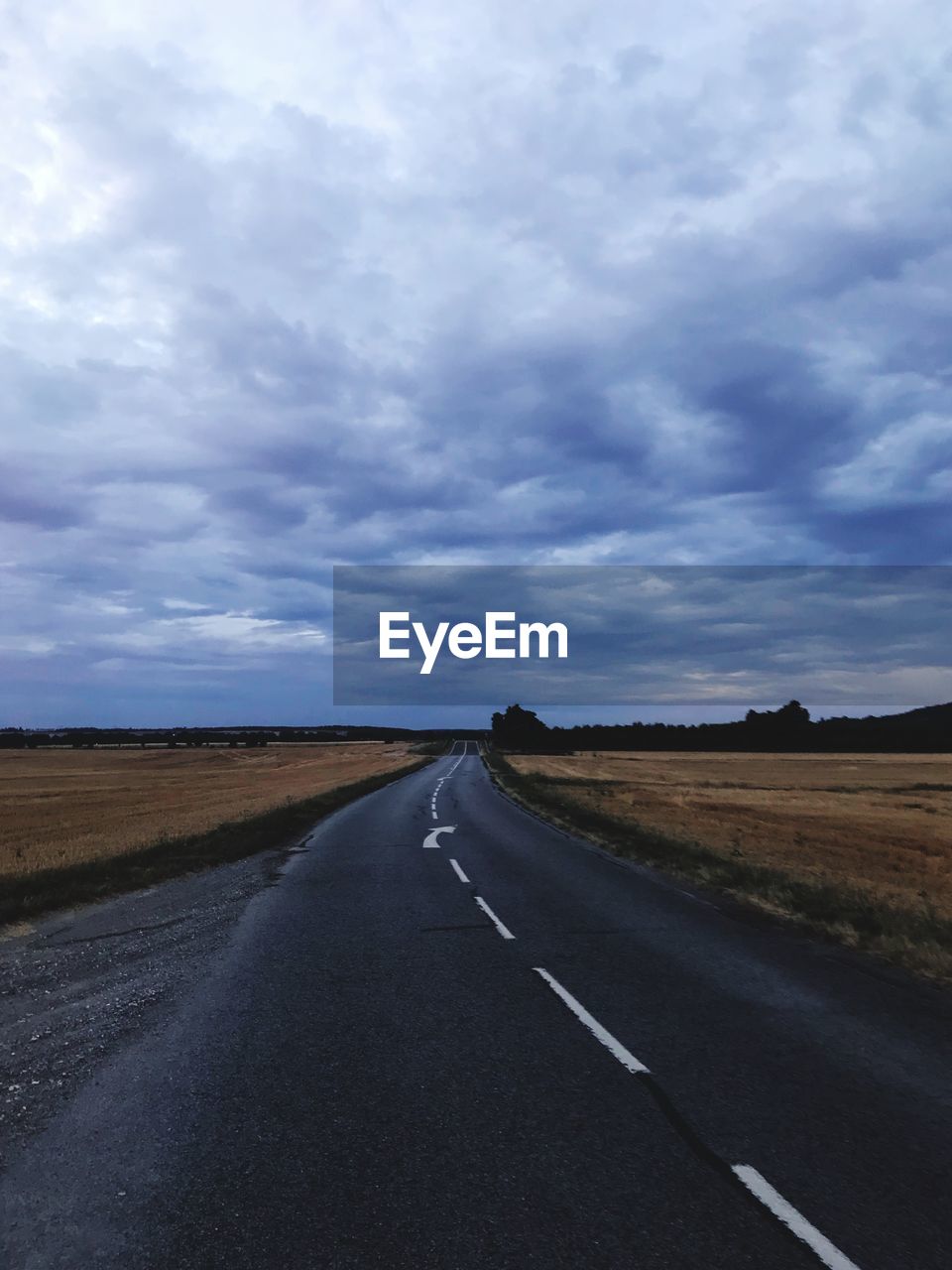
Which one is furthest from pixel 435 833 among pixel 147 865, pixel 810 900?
pixel 810 900

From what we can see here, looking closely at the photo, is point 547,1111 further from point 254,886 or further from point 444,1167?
point 254,886

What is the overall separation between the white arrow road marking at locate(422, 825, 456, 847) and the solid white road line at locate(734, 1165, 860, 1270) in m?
15.7

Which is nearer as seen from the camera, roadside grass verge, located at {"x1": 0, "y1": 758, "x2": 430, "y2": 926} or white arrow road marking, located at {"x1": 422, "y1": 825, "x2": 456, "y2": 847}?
roadside grass verge, located at {"x1": 0, "y1": 758, "x2": 430, "y2": 926}

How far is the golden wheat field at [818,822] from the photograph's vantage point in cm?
1759

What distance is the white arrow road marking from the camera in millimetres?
20288

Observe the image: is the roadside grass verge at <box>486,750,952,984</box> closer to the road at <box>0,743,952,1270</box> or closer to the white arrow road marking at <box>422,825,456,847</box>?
the road at <box>0,743,952,1270</box>

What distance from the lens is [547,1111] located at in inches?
213

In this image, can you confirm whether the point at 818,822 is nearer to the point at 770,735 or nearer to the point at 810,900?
the point at 810,900

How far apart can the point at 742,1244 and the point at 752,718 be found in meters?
172

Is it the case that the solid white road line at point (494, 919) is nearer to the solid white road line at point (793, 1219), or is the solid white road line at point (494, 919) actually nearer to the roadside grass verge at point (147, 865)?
the solid white road line at point (793, 1219)

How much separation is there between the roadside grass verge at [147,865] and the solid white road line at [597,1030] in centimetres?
849

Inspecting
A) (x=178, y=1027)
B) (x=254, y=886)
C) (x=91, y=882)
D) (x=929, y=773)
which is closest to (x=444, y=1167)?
(x=178, y=1027)

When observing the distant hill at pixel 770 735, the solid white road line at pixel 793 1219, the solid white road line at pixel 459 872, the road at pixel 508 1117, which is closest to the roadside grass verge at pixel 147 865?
the road at pixel 508 1117

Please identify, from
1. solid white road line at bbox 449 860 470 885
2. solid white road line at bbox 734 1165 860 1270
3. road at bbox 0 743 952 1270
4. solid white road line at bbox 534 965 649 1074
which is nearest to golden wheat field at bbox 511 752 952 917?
solid white road line at bbox 449 860 470 885
